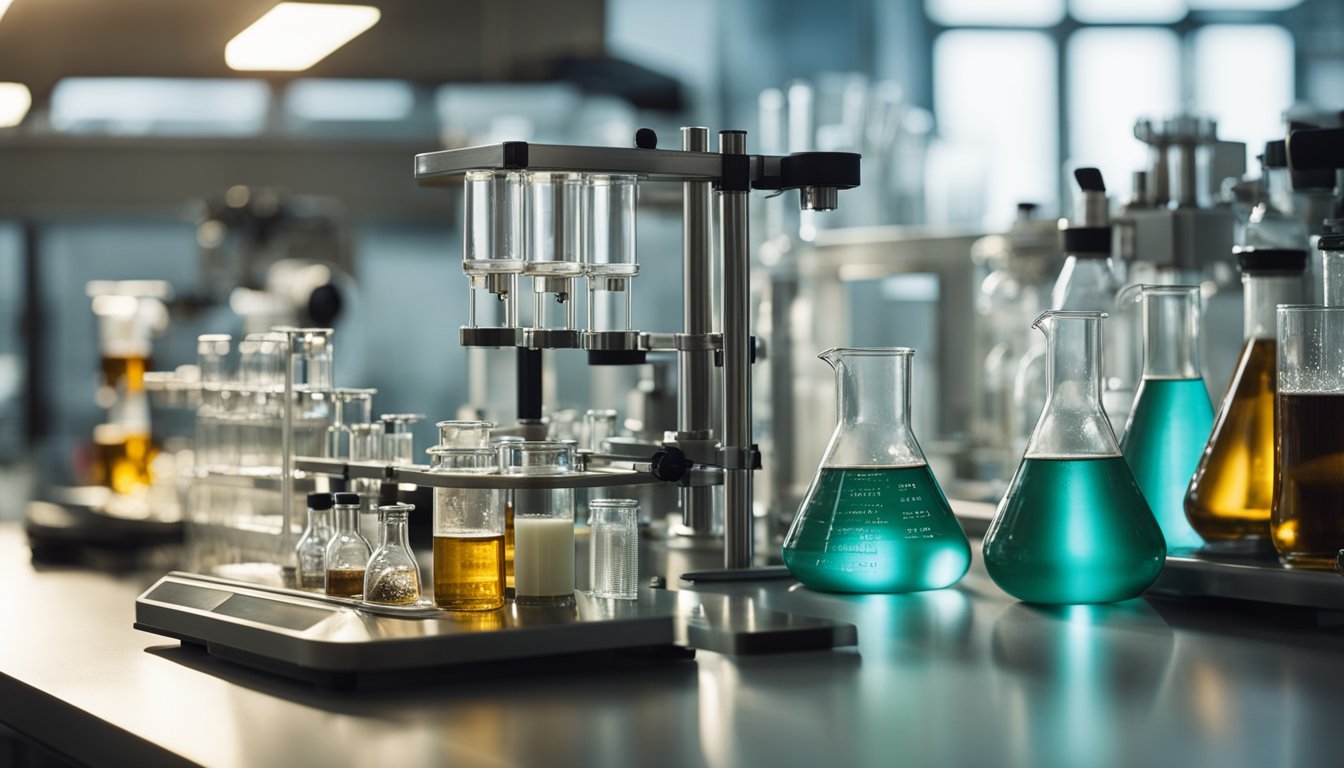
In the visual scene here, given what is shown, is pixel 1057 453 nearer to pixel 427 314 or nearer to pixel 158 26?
pixel 158 26

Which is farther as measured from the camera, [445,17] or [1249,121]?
[1249,121]

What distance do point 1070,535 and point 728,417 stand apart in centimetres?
27

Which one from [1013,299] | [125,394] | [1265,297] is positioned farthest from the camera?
[1013,299]

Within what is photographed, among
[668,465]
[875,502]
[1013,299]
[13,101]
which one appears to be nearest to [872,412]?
[875,502]

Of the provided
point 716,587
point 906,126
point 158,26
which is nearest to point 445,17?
point 906,126

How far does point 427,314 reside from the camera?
5102 mm

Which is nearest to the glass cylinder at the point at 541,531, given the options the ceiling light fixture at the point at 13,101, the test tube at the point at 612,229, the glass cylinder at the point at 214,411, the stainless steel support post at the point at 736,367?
the test tube at the point at 612,229

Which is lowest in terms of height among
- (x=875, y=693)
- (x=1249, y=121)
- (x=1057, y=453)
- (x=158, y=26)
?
(x=875, y=693)

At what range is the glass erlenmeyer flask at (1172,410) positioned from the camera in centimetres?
115

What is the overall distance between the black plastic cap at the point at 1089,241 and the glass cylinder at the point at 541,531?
0.50 m

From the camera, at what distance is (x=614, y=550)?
0.98 meters

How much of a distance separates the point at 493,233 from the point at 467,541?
206mm

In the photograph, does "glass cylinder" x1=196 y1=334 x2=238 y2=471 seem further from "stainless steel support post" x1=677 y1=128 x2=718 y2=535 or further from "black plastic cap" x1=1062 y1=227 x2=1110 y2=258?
"black plastic cap" x1=1062 y1=227 x2=1110 y2=258

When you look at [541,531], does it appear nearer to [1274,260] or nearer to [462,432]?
[462,432]
